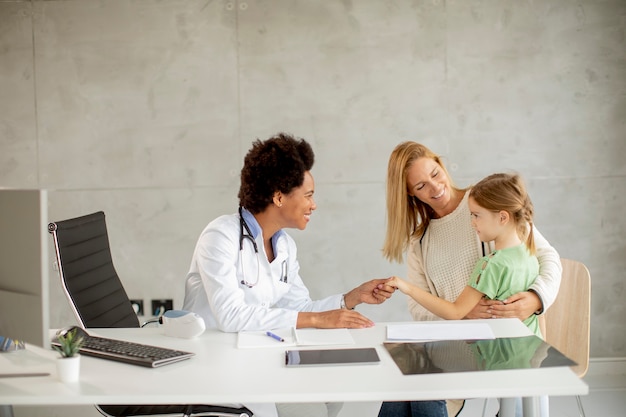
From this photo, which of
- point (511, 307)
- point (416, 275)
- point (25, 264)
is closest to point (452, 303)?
point (511, 307)

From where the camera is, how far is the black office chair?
2.54m

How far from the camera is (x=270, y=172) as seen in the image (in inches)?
101

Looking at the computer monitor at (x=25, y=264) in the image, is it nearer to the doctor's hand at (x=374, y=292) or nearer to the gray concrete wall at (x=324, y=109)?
the doctor's hand at (x=374, y=292)

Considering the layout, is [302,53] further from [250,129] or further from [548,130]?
[548,130]

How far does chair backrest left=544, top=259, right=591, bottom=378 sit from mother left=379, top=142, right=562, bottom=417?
7.1 inches

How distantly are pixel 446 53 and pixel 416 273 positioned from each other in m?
1.81

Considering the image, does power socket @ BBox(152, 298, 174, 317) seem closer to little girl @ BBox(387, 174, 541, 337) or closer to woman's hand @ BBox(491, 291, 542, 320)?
little girl @ BBox(387, 174, 541, 337)

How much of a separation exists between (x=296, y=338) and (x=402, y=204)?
902 mm

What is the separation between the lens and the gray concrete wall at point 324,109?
420cm

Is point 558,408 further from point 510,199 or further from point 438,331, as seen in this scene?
point 438,331

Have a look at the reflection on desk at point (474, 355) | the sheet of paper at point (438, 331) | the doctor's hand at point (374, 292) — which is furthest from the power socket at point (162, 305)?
the reflection on desk at point (474, 355)

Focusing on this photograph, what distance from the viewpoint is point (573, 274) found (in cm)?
281

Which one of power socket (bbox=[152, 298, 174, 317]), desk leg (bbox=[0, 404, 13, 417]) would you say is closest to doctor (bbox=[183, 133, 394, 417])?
desk leg (bbox=[0, 404, 13, 417])

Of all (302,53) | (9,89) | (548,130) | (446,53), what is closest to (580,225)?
(548,130)
